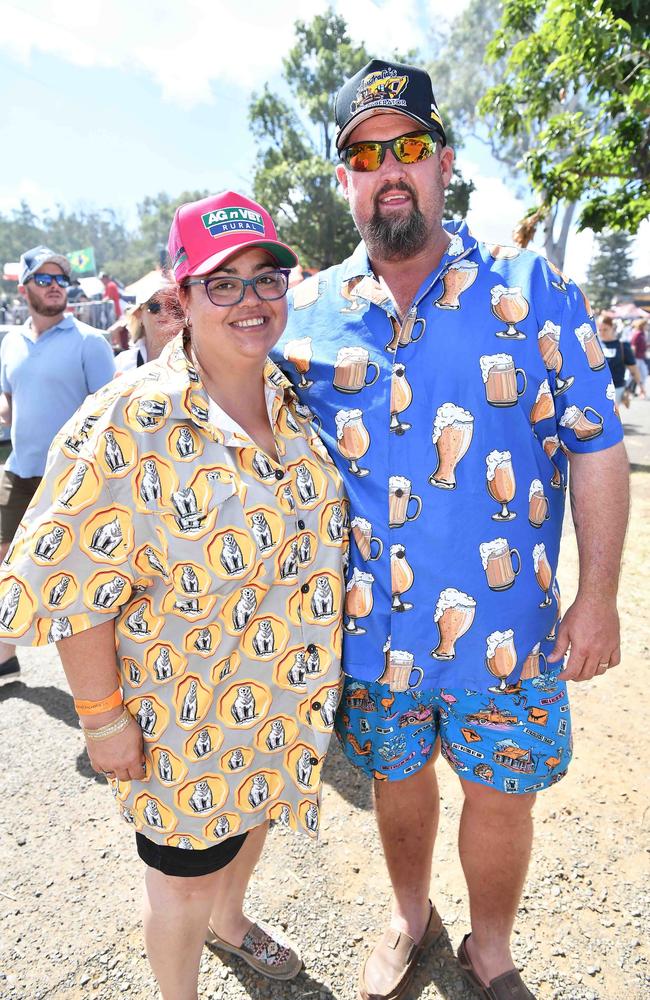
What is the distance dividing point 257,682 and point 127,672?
0.32m

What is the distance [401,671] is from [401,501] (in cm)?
48

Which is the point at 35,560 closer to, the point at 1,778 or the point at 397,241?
the point at 397,241

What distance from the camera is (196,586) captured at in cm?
152

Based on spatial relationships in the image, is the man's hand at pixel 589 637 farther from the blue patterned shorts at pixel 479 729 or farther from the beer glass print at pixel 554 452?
the beer glass print at pixel 554 452

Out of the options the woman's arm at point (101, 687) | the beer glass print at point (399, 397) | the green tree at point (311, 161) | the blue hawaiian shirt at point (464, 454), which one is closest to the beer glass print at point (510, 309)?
the blue hawaiian shirt at point (464, 454)

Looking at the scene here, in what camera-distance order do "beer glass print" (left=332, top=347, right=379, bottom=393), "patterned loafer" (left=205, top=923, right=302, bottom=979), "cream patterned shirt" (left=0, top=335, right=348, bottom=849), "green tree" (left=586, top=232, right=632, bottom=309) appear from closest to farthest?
"cream patterned shirt" (left=0, top=335, right=348, bottom=849) < "beer glass print" (left=332, top=347, right=379, bottom=393) < "patterned loafer" (left=205, top=923, right=302, bottom=979) < "green tree" (left=586, top=232, right=632, bottom=309)

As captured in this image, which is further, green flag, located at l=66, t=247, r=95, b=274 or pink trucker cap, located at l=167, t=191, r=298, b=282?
green flag, located at l=66, t=247, r=95, b=274

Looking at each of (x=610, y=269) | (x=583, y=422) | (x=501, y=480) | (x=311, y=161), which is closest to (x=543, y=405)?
(x=583, y=422)

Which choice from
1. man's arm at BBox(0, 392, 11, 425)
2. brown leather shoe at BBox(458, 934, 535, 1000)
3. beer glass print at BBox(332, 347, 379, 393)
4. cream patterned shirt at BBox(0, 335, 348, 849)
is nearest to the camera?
cream patterned shirt at BBox(0, 335, 348, 849)

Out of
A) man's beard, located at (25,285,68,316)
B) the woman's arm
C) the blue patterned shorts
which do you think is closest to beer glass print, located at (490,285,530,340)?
→ the blue patterned shorts

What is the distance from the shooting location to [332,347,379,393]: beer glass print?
6.08 ft

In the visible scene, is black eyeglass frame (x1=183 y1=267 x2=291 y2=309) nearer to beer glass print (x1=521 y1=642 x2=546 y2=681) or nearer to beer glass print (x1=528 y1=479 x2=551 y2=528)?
beer glass print (x1=528 y1=479 x2=551 y2=528)

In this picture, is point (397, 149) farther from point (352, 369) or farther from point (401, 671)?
point (401, 671)

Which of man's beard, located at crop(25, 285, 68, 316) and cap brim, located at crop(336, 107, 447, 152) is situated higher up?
cap brim, located at crop(336, 107, 447, 152)
